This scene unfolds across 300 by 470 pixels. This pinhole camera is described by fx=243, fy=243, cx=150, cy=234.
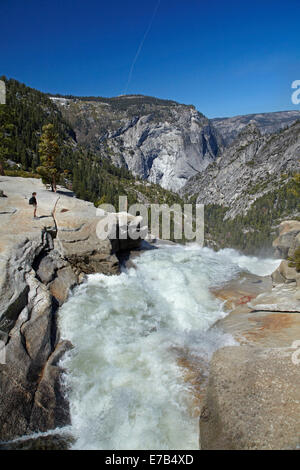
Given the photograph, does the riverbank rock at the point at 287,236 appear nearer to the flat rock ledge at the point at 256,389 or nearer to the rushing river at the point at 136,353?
the rushing river at the point at 136,353

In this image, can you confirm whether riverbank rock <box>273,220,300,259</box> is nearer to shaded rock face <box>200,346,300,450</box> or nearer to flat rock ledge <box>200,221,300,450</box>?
flat rock ledge <box>200,221,300,450</box>

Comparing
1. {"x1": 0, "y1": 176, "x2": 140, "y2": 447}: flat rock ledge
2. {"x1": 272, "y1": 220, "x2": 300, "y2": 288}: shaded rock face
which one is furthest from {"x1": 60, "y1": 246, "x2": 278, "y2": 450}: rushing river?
{"x1": 272, "y1": 220, "x2": 300, "y2": 288}: shaded rock face

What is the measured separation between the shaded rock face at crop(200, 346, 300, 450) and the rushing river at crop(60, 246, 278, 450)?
1303mm

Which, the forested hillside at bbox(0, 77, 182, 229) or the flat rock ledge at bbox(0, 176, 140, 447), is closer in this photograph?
the flat rock ledge at bbox(0, 176, 140, 447)

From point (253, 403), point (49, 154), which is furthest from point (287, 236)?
point (49, 154)

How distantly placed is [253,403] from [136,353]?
6.48 metres

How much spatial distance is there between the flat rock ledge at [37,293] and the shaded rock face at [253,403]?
6.39m

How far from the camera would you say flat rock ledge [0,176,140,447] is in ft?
33.8

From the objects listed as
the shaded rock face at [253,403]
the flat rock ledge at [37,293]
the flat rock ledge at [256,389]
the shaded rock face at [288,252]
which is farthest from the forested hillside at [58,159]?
the shaded rock face at [253,403]

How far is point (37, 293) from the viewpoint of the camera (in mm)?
14570

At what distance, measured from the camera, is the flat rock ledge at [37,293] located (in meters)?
10.3
